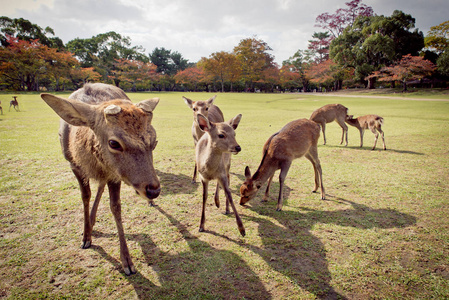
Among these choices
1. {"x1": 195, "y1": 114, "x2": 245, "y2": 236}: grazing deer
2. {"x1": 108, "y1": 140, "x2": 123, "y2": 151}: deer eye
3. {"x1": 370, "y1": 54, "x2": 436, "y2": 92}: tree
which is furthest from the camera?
{"x1": 370, "y1": 54, "x2": 436, "y2": 92}: tree

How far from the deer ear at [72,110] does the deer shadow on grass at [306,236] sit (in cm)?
251

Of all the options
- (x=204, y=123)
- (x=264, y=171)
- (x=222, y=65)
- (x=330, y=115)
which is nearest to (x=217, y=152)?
(x=204, y=123)

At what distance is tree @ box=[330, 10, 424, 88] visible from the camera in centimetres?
3519

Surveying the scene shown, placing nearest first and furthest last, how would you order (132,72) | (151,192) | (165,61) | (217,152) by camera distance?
(151,192) < (217,152) < (132,72) < (165,61)

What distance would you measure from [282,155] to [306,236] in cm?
164

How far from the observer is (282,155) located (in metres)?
4.46

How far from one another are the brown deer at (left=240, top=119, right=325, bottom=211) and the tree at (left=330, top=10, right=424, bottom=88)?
1579 inches

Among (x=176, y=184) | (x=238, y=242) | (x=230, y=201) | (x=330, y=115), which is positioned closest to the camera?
(x=238, y=242)

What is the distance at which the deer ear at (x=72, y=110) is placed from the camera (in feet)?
7.20

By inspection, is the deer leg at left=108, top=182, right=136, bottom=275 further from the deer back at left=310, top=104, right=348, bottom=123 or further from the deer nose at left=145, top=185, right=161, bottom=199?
the deer back at left=310, top=104, right=348, bottom=123

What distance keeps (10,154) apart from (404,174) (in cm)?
1116

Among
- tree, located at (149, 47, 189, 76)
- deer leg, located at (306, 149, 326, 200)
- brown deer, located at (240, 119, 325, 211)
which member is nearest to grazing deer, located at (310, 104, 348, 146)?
brown deer, located at (240, 119, 325, 211)

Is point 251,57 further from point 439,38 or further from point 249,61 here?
point 439,38

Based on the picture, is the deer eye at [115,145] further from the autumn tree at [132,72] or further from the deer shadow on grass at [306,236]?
the autumn tree at [132,72]
